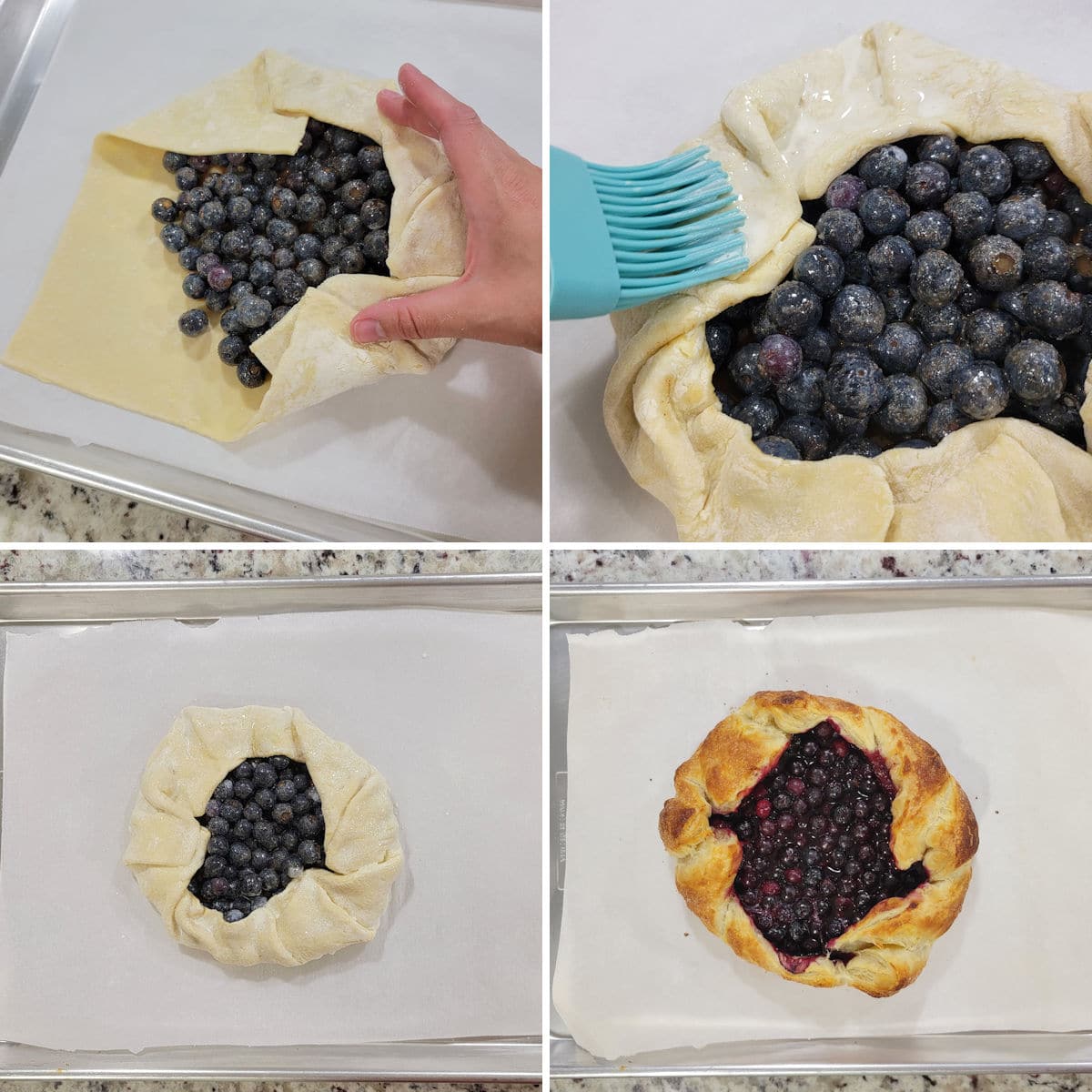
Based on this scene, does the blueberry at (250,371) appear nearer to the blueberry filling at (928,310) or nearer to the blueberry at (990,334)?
the blueberry filling at (928,310)

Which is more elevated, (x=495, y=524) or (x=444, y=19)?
(x=444, y=19)

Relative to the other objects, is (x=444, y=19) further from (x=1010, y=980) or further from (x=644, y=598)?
(x=1010, y=980)

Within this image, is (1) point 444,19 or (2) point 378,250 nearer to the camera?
(2) point 378,250

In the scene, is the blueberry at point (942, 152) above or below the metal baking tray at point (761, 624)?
above

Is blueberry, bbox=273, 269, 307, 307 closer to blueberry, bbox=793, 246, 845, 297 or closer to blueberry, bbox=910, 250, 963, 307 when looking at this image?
blueberry, bbox=793, 246, 845, 297

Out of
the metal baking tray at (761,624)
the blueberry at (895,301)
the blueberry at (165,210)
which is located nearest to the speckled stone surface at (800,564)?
the metal baking tray at (761,624)

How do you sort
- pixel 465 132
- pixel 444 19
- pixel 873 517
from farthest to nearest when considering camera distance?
pixel 444 19
pixel 465 132
pixel 873 517

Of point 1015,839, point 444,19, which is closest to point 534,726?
point 1015,839
